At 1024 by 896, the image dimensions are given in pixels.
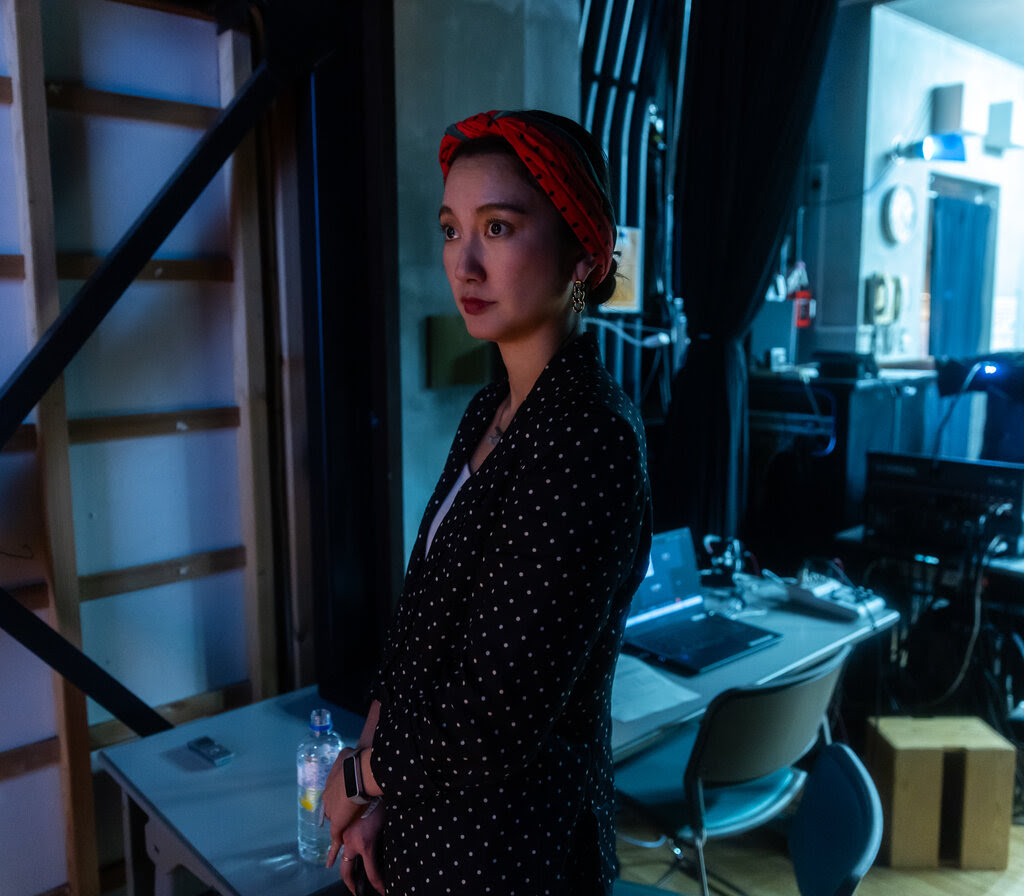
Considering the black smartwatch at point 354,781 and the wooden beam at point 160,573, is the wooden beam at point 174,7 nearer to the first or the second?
the wooden beam at point 160,573

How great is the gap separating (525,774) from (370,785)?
210mm

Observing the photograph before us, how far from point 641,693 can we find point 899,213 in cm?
429

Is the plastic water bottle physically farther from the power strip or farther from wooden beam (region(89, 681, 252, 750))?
the power strip

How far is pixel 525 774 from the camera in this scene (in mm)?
995

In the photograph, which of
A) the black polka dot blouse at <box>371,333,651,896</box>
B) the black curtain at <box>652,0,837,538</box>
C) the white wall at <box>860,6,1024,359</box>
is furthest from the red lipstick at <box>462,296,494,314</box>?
the white wall at <box>860,6,1024,359</box>

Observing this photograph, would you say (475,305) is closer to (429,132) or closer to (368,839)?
(368,839)

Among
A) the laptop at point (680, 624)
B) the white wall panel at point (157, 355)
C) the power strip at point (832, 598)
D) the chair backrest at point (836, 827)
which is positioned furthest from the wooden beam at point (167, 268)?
the power strip at point (832, 598)

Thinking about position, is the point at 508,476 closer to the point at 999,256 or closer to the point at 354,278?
the point at 354,278

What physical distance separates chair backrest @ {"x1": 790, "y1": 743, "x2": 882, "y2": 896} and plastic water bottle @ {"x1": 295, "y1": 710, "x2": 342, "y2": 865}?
2.59ft

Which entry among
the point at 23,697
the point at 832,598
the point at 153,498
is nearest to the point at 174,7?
the point at 153,498

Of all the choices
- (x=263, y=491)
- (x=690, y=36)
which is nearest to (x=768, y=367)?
(x=690, y=36)

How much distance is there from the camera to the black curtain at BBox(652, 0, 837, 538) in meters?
2.95

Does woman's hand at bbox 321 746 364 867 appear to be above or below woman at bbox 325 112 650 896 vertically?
below

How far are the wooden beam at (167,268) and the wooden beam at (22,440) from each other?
1.10ft
